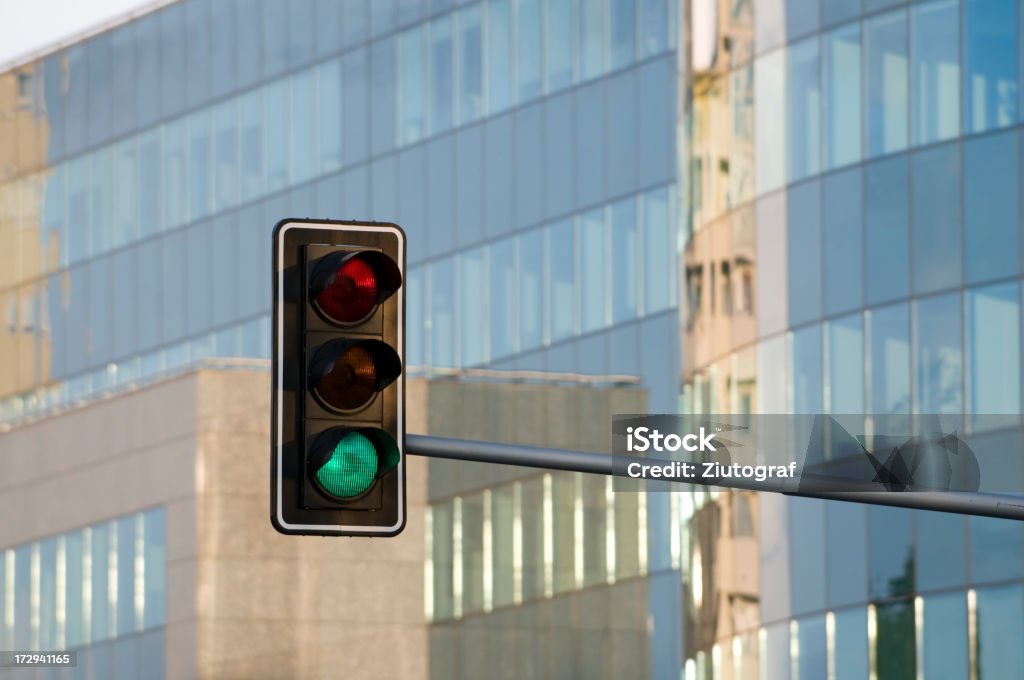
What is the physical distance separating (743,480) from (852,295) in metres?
30.9

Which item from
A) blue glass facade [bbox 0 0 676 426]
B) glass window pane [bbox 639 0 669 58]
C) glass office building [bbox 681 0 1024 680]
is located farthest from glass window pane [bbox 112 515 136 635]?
glass office building [bbox 681 0 1024 680]

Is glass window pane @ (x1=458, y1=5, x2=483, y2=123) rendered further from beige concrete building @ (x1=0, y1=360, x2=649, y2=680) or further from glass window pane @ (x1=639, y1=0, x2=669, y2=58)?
beige concrete building @ (x1=0, y1=360, x2=649, y2=680)

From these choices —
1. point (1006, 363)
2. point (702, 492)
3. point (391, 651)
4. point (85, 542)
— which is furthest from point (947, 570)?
point (85, 542)

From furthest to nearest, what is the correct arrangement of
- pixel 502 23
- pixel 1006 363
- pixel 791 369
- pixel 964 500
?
pixel 502 23
pixel 791 369
pixel 1006 363
pixel 964 500

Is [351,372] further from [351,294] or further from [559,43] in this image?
[559,43]

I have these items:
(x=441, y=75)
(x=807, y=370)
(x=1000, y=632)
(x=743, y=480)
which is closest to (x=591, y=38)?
(x=441, y=75)

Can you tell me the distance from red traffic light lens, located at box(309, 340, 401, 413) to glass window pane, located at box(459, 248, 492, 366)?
5107cm

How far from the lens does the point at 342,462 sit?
9.38m

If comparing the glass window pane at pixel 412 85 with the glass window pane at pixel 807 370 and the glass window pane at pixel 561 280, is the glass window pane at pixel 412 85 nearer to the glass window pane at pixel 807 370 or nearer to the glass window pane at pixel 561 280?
the glass window pane at pixel 561 280

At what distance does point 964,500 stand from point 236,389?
48257 mm

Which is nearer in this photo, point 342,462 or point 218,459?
point 342,462

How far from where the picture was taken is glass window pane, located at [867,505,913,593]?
38688mm

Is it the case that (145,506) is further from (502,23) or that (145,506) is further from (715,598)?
(715,598)

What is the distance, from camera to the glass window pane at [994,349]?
1483 inches
